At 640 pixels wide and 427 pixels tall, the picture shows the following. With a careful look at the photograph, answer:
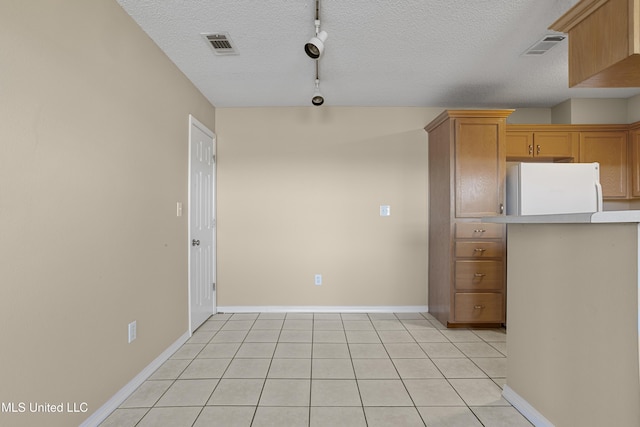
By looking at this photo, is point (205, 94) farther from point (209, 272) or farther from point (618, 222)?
point (618, 222)

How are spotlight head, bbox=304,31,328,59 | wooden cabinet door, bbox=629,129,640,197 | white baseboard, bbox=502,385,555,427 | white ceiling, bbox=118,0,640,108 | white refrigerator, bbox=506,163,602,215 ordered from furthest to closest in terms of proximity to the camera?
wooden cabinet door, bbox=629,129,640,197 → white refrigerator, bbox=506,163,602,215 → white ceiling, bbox=118,0,640,108 → spotlight head, bbox=304,31,328,59 → white baseboard, bbox=502,385,555,427

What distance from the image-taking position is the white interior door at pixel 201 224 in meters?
3.03

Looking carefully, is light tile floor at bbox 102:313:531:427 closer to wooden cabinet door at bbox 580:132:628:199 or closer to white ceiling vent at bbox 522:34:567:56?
wooden cabinet door at bbox 580:132:628:199

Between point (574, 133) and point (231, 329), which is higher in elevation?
point (574, 133)

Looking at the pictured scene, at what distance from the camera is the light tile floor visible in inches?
69.6

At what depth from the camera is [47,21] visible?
4.60 ft

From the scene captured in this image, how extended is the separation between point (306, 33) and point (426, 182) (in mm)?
2201

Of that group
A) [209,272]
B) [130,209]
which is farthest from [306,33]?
[209,272]

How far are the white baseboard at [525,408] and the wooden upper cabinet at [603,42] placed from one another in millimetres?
1794

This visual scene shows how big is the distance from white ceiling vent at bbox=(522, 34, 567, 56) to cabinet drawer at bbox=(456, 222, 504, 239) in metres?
1.49

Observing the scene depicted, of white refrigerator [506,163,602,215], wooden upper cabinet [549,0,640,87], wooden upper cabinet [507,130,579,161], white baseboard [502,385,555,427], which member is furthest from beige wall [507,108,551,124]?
white baseboard [502,385,555,427]

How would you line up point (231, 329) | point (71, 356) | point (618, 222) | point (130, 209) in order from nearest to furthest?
point (618, 222)
point (71, 356)
point (130, 209)
point (231, 329)

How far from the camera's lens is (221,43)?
93.0 inches

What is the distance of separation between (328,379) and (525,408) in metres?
1.15
